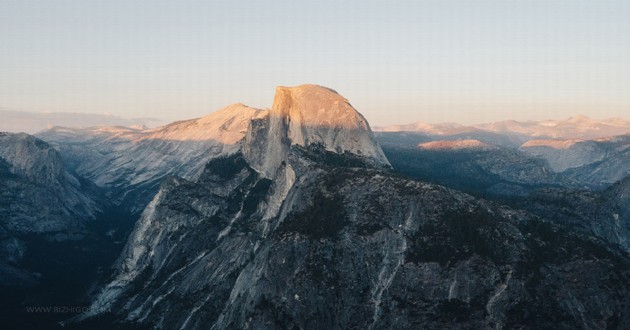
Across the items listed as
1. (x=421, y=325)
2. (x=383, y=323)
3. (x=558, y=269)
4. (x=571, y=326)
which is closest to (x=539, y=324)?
(x=571, y=326)

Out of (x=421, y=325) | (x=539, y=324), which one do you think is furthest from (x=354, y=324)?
(x=539, y=324)

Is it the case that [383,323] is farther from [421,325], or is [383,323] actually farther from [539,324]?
[539,324]

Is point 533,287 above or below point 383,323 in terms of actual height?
above

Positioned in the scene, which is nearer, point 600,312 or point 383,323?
point 600,312

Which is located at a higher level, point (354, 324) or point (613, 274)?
point (613, 274)

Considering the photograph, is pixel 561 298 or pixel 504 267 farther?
pixel 504 267

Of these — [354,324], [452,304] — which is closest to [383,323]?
[354,324]

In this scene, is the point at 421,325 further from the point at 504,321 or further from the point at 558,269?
the point at 558,269
